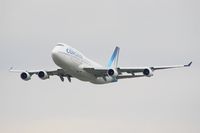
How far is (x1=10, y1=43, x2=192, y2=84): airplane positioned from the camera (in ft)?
342

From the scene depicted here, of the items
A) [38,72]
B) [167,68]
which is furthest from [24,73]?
[167,68]

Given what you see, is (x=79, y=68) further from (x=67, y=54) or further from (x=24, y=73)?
(x=24, y=73)

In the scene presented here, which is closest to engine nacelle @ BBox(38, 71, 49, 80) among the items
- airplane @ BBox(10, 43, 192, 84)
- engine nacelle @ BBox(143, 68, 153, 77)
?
airplane @ BBox(10, 43, 192, 84)

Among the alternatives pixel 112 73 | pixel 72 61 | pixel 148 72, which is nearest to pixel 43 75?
pixel 72 61

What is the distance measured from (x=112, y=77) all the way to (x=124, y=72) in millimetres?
2549

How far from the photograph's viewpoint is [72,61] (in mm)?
105062

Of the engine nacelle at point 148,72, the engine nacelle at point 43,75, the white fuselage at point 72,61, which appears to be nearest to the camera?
the white fuselage at point 72,61

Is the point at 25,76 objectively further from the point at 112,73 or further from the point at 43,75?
the point at 112,73

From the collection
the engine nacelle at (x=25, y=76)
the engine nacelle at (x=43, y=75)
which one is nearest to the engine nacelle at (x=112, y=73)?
the engine nacelle at (x=43, y=75)

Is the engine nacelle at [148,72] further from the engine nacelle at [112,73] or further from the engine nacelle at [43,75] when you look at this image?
the engine nacelle at [43,75]

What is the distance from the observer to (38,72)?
112 m

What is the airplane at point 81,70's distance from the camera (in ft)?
342

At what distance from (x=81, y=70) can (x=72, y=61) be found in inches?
75.0

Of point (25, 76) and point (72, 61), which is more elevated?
point (72, 61)
